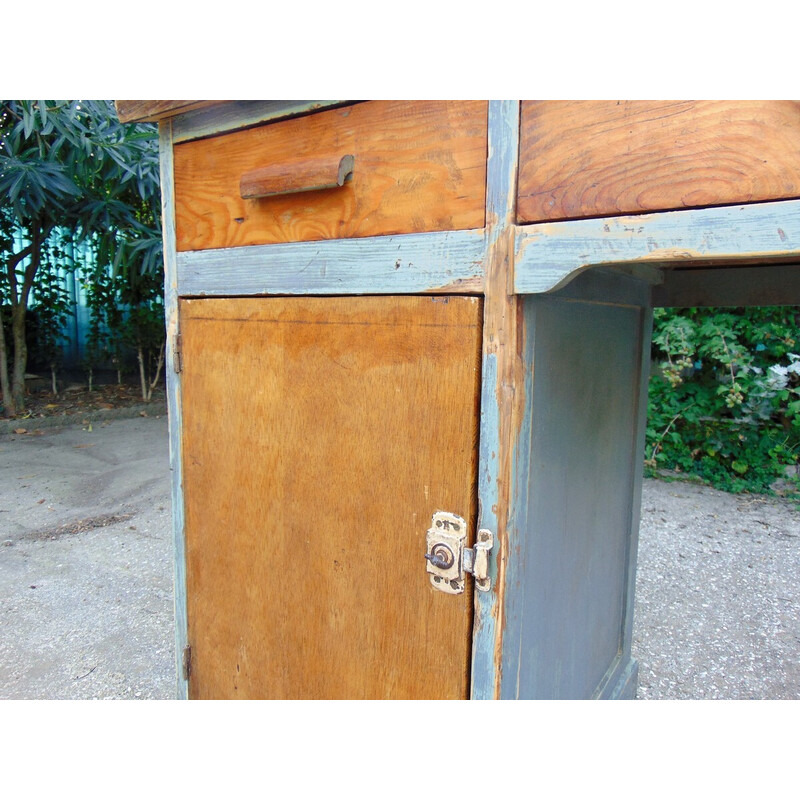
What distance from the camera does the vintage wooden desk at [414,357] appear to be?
1.00 metres

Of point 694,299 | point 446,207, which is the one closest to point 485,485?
point 446,207

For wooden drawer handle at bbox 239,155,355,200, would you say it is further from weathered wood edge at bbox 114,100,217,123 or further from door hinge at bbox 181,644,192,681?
door hinge at bbox 181,644,192,681

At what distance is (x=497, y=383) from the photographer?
3.76 ft

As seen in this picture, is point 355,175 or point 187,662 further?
point 187,662

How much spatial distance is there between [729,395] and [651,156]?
4465mm

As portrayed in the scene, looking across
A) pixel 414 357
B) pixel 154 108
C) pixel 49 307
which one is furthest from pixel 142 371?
pixel 414 357

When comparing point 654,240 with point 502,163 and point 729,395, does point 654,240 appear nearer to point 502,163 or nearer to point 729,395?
point 502,163

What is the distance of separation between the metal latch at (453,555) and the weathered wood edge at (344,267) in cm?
48

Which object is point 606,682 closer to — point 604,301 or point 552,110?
point 604,301

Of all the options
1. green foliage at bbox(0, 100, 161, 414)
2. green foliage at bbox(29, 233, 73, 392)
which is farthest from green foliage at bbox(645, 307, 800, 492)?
green foliage at bbox(29, 233, 73, 392)

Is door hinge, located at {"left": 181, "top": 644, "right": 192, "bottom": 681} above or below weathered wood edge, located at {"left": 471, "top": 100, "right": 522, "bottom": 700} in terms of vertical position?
below

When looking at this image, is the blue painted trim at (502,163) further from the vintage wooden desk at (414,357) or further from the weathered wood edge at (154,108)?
the weathered wood edge at (154,108)

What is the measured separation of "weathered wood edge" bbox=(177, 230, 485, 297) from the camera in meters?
1.17

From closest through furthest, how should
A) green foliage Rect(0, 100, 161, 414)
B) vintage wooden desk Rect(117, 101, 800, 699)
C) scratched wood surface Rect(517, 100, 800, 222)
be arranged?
scratched wood surface Rect(517, 100, 800, 222) < vintage wooden desk Rect(117, 101, 800, 699) < green foliage Rect(0, 100, 161, 414)
